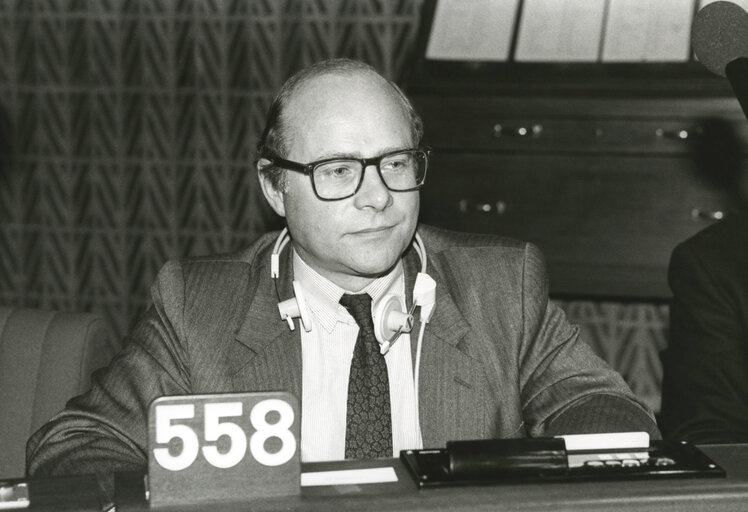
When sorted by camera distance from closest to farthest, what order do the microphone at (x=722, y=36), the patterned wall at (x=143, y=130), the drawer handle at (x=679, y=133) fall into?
the microphone at (x=722, y=36)
the drawer handle at (x=679, y=133)
the patterned wall at (x=143, y=130)

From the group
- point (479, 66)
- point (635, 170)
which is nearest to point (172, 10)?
point (479, 66)

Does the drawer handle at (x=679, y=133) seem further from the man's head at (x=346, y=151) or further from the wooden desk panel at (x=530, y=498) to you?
the wooden desk panel at (x=530, y=498)

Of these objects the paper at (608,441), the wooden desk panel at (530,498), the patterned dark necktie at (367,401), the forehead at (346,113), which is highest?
the forehead at (346,113)

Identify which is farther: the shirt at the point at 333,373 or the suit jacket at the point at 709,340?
the suit jacket at the point at 709,340

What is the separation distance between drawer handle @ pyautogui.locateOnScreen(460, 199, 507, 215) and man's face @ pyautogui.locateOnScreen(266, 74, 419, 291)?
169 centimetres

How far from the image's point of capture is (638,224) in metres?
3.57

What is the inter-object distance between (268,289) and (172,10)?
8.72 ft

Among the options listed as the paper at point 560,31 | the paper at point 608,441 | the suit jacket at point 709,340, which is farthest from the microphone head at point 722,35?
the paper at point 560,31

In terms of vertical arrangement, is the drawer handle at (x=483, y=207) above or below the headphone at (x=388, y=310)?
above

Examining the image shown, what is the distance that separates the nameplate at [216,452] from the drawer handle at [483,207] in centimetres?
250

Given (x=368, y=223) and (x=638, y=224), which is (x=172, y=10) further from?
(x=368, y=223)

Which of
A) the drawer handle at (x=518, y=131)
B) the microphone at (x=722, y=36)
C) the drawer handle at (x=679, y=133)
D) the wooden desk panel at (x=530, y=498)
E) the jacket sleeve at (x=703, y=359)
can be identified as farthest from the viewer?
the drawer handle at (x=518, y=131)

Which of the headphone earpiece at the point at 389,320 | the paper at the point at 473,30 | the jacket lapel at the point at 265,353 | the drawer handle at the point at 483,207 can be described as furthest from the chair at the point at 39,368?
the paper at the point at 473,30

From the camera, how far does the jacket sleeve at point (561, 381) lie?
70.4 inches
